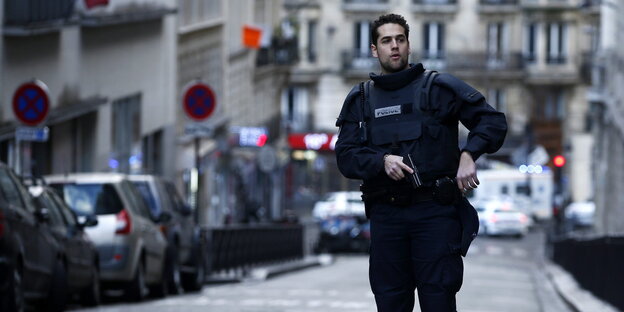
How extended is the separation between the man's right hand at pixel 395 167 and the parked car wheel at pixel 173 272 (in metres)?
14.6

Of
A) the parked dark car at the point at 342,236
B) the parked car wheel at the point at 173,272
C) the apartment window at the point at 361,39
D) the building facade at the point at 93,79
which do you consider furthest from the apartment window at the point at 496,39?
the parked car wheel at the point at 173,272

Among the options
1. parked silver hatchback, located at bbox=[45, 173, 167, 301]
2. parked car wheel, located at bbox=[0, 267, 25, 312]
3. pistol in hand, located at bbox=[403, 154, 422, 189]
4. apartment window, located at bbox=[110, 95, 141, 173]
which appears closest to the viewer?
pistol in hand, located at bbox=[403, 154, 422, 189]

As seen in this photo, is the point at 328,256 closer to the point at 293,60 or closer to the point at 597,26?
the point at 293,60

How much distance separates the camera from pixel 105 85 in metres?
35.9

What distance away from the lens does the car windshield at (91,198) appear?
20484mm

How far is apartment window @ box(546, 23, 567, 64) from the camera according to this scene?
85.2 m

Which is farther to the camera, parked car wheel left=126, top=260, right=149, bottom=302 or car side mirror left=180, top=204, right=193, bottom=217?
car side mirror left=180, top=204, right=193, bottom=217

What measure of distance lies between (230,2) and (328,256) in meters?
12.2

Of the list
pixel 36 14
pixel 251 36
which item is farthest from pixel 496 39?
pixel 36 14

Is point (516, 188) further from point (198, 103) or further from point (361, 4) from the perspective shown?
point (198, 103)

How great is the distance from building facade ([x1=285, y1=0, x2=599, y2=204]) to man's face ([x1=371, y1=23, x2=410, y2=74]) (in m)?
76.1

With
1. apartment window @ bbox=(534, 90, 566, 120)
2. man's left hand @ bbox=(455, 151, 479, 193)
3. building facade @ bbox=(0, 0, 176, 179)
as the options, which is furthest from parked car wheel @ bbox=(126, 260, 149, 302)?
apartment window @ bbox=(534, 90, 566, 120)

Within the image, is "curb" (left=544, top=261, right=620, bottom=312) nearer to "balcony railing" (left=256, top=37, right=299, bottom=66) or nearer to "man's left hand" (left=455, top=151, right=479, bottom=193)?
"man's left hand" (left=455, top=151, right=479, bottom=193)

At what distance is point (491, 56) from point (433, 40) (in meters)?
2.96
